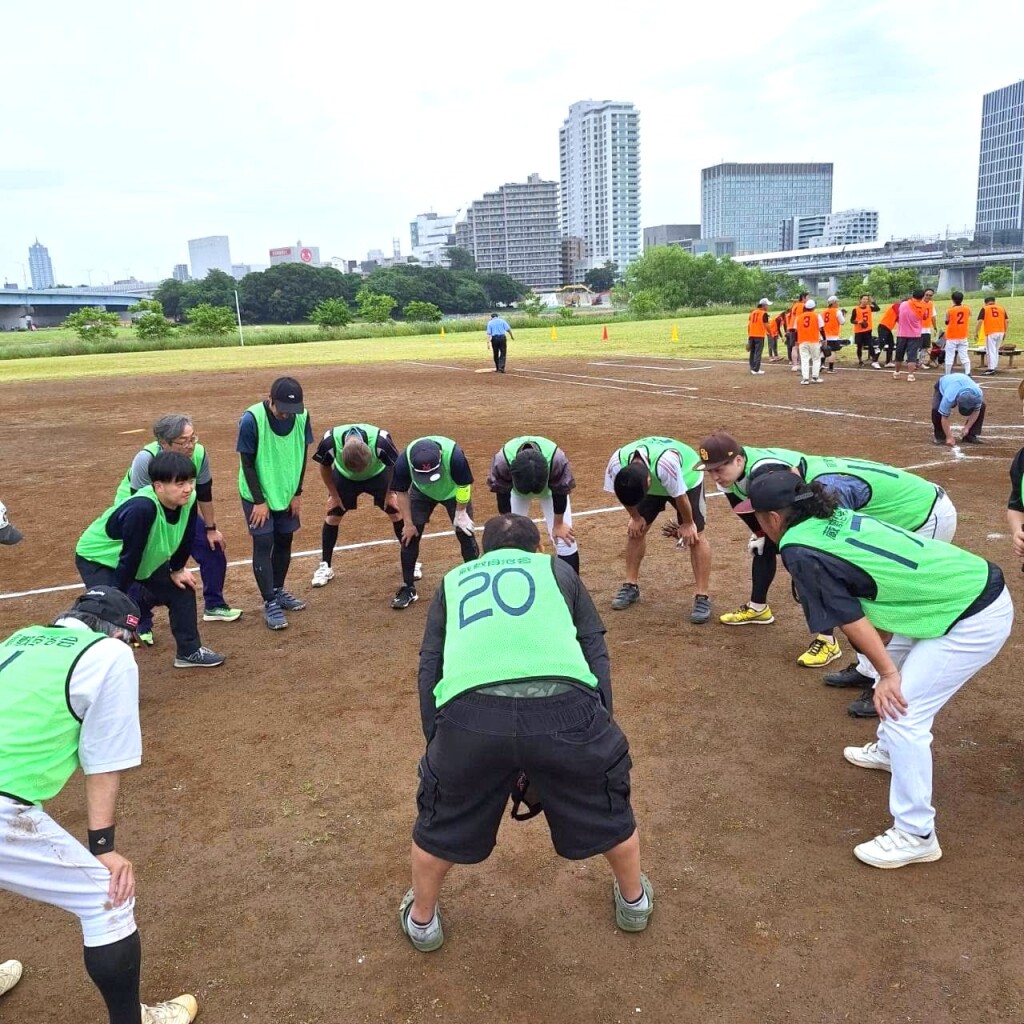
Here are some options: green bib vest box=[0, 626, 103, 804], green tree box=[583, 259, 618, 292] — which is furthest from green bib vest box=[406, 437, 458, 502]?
green tree box=[583, 259, 618, 292]

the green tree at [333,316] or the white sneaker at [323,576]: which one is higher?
the green tree at [333,316]

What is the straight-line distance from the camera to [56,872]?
2.70 m

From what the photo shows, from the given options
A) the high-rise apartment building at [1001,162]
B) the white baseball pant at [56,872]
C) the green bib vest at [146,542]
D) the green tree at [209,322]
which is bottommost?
the white baseball pant at [56,872]

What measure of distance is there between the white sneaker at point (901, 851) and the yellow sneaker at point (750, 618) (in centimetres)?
281

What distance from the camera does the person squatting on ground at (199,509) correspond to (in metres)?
6.01

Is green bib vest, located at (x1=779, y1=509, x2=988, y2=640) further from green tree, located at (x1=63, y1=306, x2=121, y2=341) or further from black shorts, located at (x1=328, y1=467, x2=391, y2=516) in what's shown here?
green tree, located at (x1=63, y1=306, x2=121, y2=341)

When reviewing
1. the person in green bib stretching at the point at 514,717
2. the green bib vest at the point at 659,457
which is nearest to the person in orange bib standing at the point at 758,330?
the green bib vest at the point at 659,457

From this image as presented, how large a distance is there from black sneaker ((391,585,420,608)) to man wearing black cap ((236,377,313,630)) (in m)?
0.94

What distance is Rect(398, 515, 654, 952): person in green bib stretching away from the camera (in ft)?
9.30

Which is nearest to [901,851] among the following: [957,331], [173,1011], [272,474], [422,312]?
[173,1011]

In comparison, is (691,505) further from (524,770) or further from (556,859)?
(524,770)

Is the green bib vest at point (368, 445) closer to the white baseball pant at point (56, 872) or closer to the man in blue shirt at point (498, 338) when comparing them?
the white baseball pant at point (56, 872)

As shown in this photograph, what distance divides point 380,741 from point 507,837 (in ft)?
4.07

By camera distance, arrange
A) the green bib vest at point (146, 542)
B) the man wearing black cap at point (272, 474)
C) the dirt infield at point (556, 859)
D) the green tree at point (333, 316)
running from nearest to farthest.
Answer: the dirt infield at point (556, 859) < the green bib vest at point (146, 542) < the man wearing black cap at point (272, 474) < the green tree at point (333, 316)
